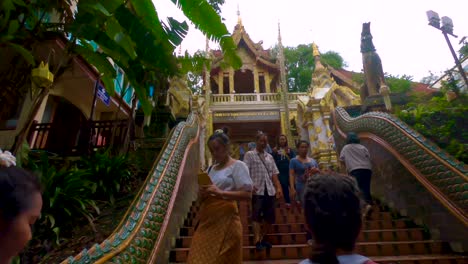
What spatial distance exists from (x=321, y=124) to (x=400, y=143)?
10113 mm

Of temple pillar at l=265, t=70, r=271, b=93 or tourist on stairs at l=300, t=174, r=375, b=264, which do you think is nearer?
tourist on stairs at l=300, t=174, r=375, b=264

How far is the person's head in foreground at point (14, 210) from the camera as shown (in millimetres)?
872

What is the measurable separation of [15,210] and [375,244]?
3.66 metres

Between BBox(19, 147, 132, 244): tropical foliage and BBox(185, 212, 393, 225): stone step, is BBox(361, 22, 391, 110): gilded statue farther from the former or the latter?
BBox(19, 147, 132, 244): tropical foliage

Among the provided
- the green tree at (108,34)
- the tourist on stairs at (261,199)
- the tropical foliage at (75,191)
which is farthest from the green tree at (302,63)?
the tropical foliage at (75,191)

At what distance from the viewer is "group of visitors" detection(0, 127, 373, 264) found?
2.95 ft

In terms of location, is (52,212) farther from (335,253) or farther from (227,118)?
(227,118)

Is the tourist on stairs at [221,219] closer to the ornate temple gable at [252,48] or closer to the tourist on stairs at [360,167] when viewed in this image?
the tourist on stairs at [360,167]

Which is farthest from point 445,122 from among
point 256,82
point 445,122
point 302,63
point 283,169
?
point 302,63

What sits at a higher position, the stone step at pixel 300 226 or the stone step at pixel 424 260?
the stone step at pixel 300 226

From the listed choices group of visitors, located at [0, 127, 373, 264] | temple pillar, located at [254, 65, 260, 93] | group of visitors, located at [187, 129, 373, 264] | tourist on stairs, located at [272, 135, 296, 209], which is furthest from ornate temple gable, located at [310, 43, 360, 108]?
group of visitors, located at [0, 127, 373, 264]

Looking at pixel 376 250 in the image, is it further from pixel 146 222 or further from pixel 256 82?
pixel 256 82

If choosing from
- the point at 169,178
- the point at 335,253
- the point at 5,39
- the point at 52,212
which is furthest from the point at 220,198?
the point at 5,39

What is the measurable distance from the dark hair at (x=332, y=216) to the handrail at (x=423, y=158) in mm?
3285
